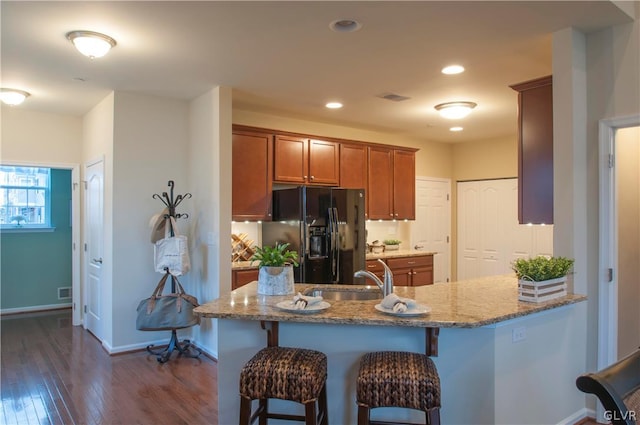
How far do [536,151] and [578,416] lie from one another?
179 cm

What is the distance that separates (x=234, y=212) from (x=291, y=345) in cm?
251

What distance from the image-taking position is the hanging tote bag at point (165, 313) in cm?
412

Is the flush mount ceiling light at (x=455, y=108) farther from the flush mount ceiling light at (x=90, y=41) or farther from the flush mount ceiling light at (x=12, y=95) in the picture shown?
the flush mount ceiling light at (x=12, y=95)

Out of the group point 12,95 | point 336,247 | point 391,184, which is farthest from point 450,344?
point 12,95

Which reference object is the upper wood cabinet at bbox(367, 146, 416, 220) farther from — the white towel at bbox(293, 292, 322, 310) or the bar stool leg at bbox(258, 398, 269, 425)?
the bar stool leg at bbox(258, 398, 269, 425)

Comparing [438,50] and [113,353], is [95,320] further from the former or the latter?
[438,50]

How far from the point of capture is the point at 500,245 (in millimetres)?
6969

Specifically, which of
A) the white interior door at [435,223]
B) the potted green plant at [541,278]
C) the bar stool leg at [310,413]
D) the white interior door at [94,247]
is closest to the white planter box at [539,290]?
the potted green plant at [541,278]

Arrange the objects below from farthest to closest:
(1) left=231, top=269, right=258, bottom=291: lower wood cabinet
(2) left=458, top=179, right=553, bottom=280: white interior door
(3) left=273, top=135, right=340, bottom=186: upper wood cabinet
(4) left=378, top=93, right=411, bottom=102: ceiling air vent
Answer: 1. (2) left=458, top=179, right=553, bottom=280: white interior door
2. (3) left=273, top=135, right=340, bottom=186: upper wood cabinet
3. (4) left=378, top=93, right=411, bottom=102: ceiling air vent
4. (1) left=231, top=269, right=258, bottom=291: lower wood cabinet

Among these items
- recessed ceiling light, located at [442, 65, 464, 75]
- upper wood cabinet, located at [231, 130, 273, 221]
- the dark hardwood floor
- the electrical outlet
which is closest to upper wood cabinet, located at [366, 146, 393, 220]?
upper wood cabinet, located at [231, 130, 273, 221]

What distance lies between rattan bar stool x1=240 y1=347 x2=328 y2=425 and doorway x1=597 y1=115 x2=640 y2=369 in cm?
195

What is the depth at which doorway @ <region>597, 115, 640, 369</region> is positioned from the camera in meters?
2.82

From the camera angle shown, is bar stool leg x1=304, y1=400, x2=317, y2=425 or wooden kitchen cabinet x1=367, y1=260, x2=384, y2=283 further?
wooden kitchen cabinet x1=367, y1=260, x2=384, y2=283

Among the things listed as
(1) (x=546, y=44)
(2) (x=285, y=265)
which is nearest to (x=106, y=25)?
(2) (x=285, y=265)
